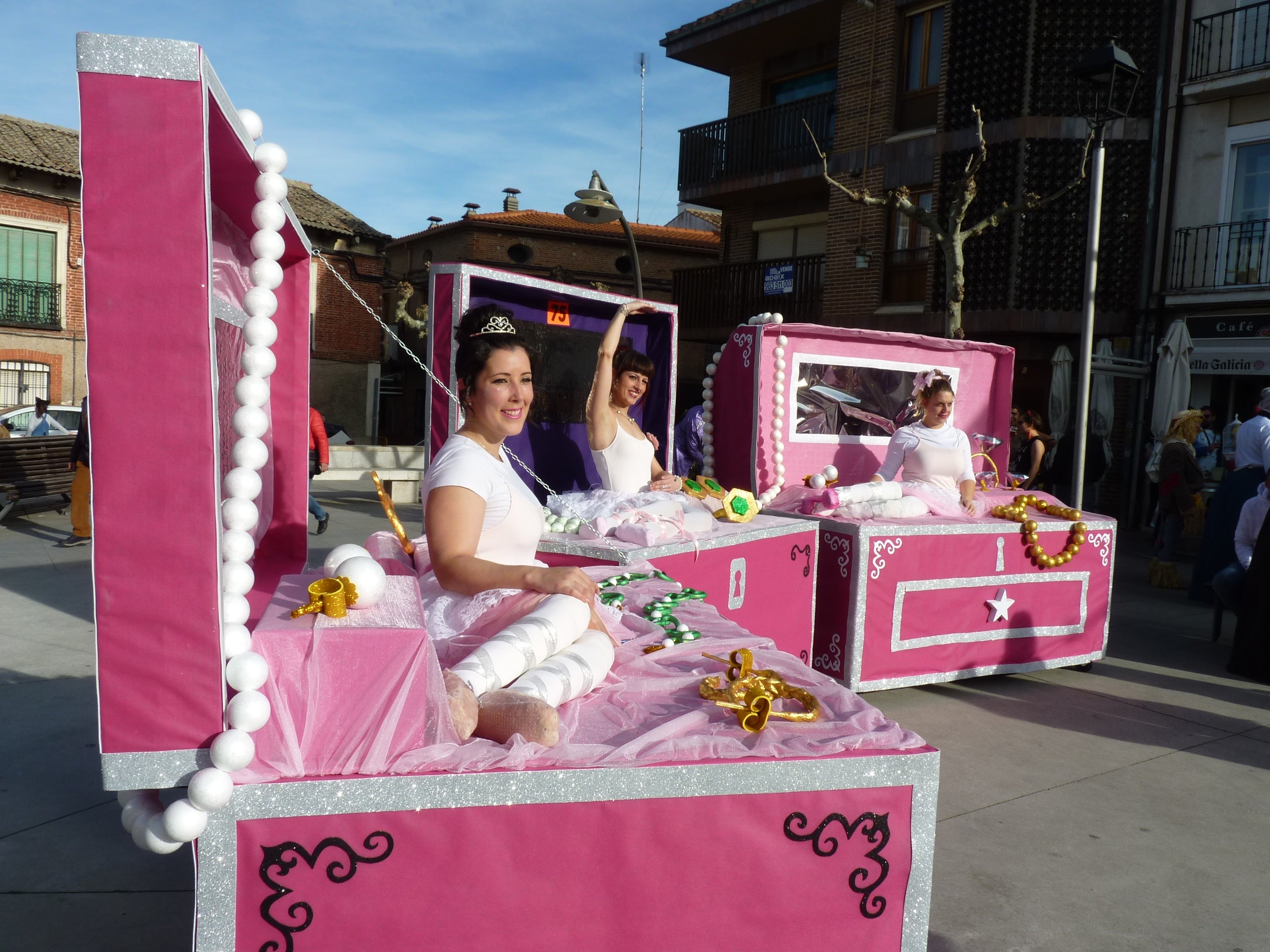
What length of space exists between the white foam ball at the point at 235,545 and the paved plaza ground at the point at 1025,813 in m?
1.13

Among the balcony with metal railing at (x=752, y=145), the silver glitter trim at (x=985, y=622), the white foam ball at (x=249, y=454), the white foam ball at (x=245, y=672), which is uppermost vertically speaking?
the balcony with metal railing at (x=752, y=145)

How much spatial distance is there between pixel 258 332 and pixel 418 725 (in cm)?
84

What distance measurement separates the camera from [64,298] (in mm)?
23359

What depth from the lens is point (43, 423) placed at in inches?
530

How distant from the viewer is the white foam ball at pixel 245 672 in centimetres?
167

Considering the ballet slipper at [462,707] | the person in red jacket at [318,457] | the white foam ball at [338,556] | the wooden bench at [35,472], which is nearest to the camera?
the ballet slipper at [462,707]

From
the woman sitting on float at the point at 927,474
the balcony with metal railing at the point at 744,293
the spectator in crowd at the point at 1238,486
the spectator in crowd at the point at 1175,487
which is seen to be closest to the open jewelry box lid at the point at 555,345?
the woman sitting on float at the point at 927,474

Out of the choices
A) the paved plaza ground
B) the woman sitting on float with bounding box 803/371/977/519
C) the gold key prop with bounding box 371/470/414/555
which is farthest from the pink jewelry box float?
the gold key prop with bounding box 371/470/414/555

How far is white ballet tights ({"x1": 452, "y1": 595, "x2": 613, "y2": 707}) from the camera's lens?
7.11 ft

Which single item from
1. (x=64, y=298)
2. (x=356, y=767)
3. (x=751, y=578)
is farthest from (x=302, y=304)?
(x=64, y=298)

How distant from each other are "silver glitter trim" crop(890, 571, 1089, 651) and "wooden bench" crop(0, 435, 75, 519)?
914 centimetres

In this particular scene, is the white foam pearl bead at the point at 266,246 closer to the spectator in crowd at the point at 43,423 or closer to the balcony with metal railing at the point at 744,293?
the spectator in crowd at the point at 43,423

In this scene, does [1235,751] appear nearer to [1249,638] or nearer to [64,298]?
[1249,638]

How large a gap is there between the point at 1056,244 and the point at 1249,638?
10.1m
